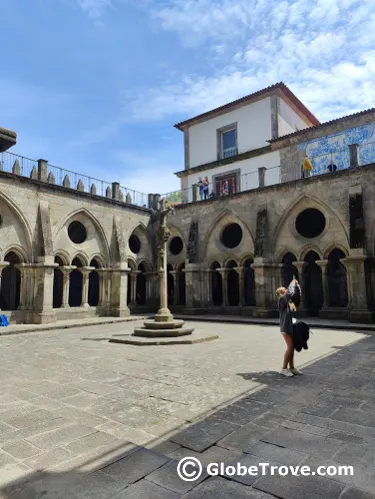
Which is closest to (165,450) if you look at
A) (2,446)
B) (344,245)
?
(2,446)

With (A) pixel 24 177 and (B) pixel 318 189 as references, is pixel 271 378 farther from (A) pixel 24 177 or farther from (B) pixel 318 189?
(A) pixel 24 177

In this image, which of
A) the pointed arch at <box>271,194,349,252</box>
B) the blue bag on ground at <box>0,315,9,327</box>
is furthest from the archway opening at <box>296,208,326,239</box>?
the blue bag on ground at <box>0,315,9,327</box>

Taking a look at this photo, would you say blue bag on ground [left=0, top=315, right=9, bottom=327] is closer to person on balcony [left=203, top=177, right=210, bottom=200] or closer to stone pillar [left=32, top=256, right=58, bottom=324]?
stone pillar [left=32, top=256, right=58, bottom=324]

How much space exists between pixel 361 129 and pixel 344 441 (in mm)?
17809

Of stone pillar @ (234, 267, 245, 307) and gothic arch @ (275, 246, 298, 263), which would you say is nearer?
gothic arch @ (275, 246, 298, 263)

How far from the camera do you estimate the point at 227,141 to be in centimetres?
2280

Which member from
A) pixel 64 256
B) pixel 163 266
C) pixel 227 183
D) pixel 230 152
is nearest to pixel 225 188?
pixel 227 183

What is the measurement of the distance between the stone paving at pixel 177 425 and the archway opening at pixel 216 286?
483 inches

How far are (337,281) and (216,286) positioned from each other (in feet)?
20.9

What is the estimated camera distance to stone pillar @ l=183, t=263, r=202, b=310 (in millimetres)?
18797

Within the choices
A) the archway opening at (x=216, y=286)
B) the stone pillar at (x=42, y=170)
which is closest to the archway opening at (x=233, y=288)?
the archway opening at (x=216, y=286)

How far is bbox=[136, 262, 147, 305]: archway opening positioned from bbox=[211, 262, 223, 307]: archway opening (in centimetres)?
425

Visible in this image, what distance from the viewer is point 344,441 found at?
3.21 metres

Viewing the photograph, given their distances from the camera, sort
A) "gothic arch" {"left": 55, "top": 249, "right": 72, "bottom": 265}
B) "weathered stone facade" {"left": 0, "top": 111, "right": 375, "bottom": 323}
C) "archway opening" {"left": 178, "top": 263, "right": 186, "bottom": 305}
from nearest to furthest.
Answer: "weathered stone facade" {"left": 0, "top": 111, "right": 375, "bottom": 323}
"gothic arch" {"left": 55, "top": 249, "right": 72, "bottom": 265}
"archway opening" {"left": 178, "top": 263, "right": 186, "bottom": 305}
